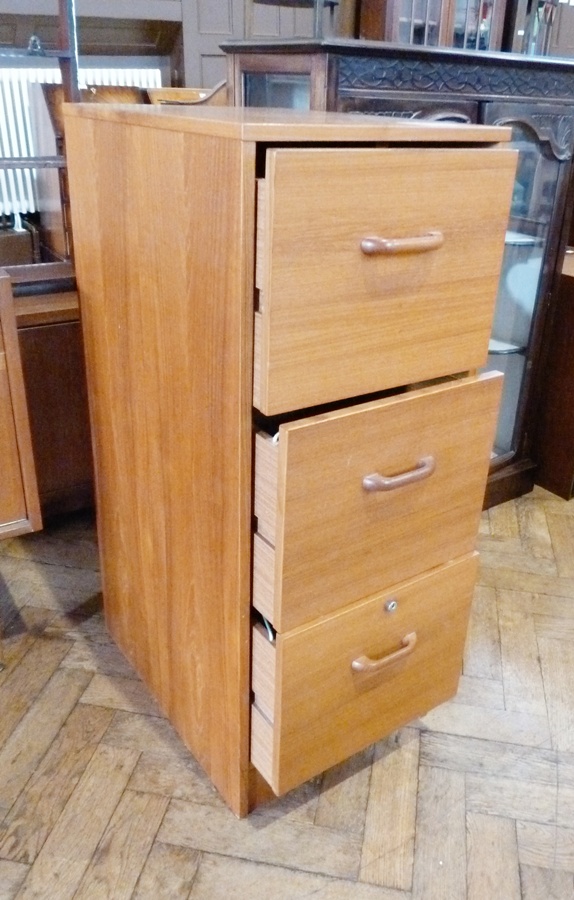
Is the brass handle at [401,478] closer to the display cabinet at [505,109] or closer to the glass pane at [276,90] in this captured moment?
the display cabinet at [505,109]

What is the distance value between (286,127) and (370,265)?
15 cm

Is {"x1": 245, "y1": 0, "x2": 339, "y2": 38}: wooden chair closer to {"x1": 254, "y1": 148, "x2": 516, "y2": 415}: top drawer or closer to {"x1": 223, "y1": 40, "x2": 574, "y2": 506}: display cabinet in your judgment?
{"x1": 223, "y1": 40, "x2": 574, "y2": 506}: display cabinet

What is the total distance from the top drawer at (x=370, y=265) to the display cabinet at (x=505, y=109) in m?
0.05

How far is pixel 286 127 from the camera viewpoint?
2.12 feet

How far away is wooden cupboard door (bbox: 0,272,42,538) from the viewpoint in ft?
3.31

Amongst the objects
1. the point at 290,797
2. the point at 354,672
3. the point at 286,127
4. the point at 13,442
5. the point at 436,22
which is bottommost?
the point at 290,797

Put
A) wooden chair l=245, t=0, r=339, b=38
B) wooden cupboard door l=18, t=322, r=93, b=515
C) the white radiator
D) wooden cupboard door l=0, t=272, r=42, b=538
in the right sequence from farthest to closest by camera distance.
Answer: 1. the white radiator
2. wooden cupboard door l=18, t=322, r=93, b=515
3. wooden chair l=245, t=0, r=339, b=38
4. wooden cupboard door l=0, t=272, r=42, b=538

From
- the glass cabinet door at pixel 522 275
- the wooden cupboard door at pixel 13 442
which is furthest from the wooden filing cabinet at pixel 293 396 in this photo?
the glass cabinet door at pixel 522 275

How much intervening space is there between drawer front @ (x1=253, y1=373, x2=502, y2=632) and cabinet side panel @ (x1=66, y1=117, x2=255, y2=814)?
0.15 ft

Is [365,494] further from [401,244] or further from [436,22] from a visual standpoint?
[436,22]

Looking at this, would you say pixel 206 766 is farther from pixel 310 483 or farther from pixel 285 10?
pixel 285 10

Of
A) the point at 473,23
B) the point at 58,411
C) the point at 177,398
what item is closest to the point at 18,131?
the point at 58,411

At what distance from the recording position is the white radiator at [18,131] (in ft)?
4.91

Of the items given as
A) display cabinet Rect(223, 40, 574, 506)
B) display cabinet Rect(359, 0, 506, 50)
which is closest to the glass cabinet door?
display cabinet Rect(223, 40, 574, 506)
